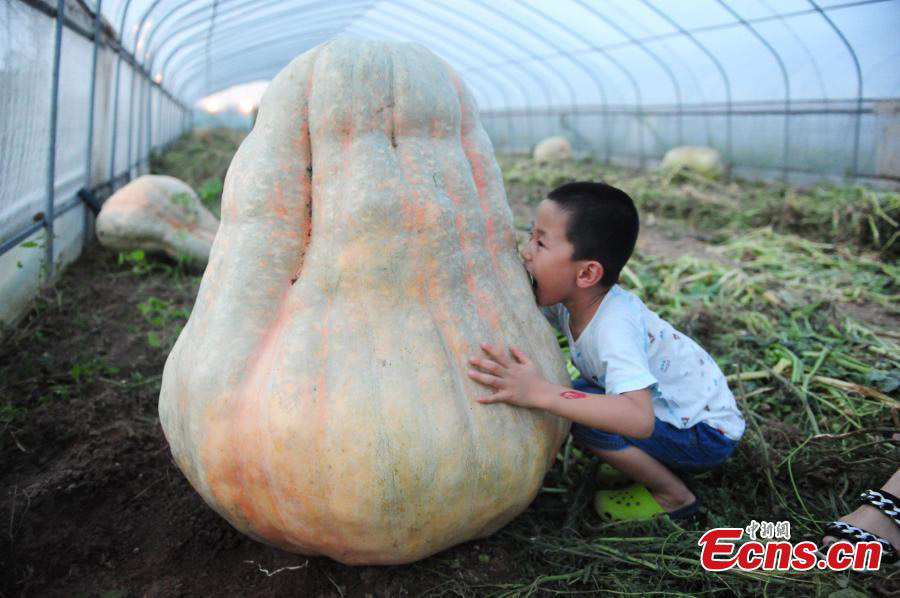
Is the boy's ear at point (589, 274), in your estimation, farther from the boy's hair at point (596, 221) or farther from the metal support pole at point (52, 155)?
the metal support pole at point (52, 155)

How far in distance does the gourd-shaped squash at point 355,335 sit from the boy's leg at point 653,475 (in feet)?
1.36

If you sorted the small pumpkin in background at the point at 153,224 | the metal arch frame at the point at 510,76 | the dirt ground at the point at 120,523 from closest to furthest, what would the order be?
the dirt ground at the point at 120,523
the small pumpkin in background at the point at 153,224
the metal arch frame at the point at 510,76

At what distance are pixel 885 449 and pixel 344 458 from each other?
7.27ft

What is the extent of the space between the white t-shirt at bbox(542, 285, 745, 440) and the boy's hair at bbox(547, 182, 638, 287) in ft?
0.65

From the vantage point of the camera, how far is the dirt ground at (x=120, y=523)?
1936 mm

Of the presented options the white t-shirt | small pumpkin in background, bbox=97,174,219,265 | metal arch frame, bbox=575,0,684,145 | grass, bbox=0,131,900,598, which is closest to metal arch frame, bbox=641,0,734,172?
metal arch frame, bbox=575,0,684,145

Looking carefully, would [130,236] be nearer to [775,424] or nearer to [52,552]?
[52,552]

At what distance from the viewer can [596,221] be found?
2066 mm

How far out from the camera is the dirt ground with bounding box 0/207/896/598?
1936mm

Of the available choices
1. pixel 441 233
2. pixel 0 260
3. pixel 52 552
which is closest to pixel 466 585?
pixel 441 233

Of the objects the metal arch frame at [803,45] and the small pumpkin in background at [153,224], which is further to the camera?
the metal arch frame at [803,45]

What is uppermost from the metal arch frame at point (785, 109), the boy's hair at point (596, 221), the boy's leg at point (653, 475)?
the metal arch frame at point (785, 109)

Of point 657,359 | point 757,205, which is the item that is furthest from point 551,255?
point 757,205

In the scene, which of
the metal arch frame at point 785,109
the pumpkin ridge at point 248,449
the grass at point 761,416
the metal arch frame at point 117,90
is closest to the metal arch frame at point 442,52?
the metal arch frame at point 117,90
